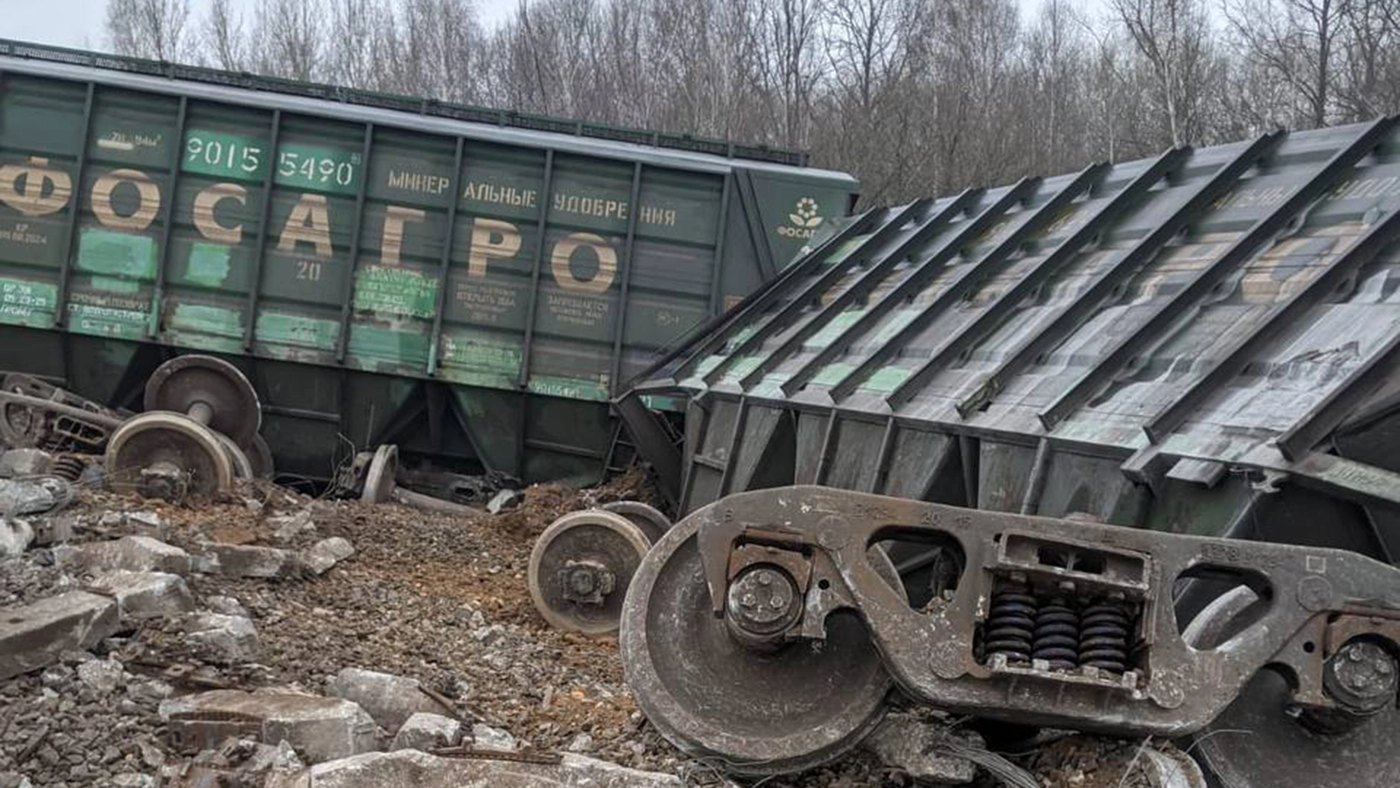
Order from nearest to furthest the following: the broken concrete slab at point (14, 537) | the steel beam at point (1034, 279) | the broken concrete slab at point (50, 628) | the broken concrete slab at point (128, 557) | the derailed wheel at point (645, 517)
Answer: the broken concrete slab at point (50, 628) → the broken concrete slab at point (128, 557) → the broken concrete slab at point (14, 537) → the steel beam at point (1034, 279) → the derailed wheel at point (645, 517)

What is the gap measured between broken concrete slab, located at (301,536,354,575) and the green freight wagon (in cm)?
293

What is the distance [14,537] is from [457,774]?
11.4ft

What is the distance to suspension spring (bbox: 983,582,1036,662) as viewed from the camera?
3.60 meters

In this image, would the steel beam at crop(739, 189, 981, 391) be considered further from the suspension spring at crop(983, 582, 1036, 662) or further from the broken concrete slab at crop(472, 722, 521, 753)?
the suspension spring at crop(983, 582, 1036, 662)

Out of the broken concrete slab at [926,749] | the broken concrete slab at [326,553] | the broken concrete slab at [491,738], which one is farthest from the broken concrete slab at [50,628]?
the broken concrete slab at [926,749]

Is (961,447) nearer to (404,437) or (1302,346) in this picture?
(1302,346)

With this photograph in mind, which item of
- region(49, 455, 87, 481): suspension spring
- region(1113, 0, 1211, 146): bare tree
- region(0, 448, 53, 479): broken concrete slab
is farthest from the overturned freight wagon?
region(1113, 0, 1211, 146): bare tree

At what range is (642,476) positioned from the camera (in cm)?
991

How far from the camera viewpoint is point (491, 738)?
427cm

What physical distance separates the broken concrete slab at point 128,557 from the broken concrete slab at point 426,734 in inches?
84.7

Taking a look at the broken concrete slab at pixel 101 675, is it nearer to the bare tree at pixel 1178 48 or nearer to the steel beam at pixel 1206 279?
the steel beam at pixel 1206 279

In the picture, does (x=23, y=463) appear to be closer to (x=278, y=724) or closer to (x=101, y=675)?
(x=101, y=675)

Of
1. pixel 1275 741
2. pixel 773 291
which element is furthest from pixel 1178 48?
pixel 1275 741

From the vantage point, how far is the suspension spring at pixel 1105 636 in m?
3.54
